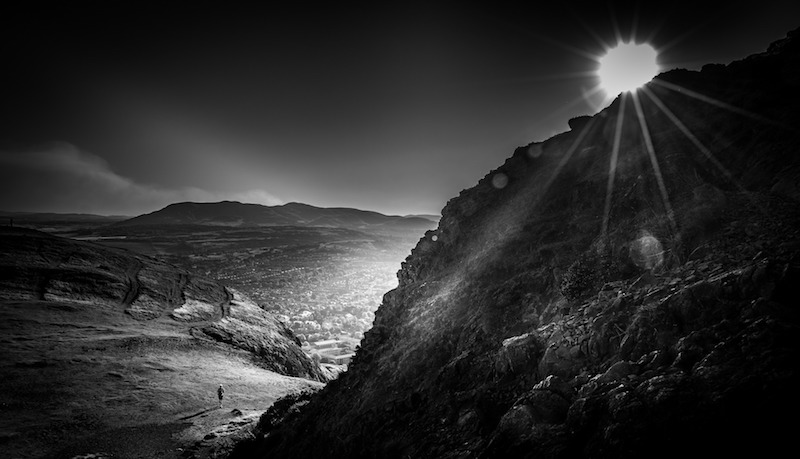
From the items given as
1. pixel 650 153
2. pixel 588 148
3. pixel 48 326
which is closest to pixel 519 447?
pixel 650 153

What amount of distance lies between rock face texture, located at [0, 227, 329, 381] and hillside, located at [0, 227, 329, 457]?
17 centimetres

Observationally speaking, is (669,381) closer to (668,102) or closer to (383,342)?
(383,342)

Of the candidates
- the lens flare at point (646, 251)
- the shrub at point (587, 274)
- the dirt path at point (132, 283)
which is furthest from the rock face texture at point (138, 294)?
the lens flare at point (646, 251)

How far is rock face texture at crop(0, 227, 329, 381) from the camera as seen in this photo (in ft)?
123

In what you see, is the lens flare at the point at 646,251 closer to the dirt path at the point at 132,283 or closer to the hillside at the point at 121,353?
the hillside at the point at 121,353

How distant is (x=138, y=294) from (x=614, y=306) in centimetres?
5451

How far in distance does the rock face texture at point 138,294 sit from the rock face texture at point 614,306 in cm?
2650

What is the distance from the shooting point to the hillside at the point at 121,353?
60.0 feet

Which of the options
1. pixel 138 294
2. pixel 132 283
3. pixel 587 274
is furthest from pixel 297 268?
pixel 587 274

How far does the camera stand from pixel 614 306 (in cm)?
702

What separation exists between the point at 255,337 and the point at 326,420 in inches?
1337

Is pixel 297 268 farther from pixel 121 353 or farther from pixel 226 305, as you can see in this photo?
pixel 121 353

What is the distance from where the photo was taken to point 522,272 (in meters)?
10.8

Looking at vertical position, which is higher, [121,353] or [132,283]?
[132,283]
